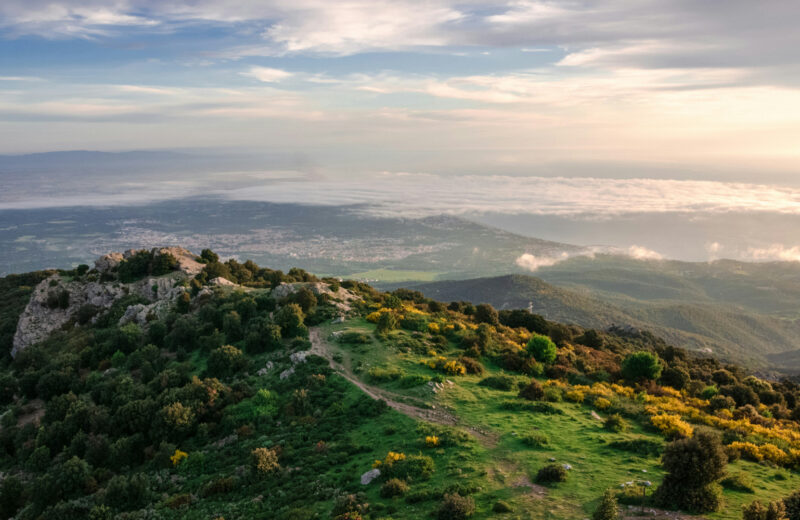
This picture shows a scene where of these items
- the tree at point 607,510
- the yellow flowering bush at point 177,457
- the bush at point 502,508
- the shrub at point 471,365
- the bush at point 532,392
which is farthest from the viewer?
the shrub at point 471,365

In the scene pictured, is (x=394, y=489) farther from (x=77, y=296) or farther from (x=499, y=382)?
(x=77, y=296)

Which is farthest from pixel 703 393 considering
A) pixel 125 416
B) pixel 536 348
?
pixel 125 416

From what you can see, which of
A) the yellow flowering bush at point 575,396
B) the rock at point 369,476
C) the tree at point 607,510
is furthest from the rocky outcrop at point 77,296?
the tree at point 607,510

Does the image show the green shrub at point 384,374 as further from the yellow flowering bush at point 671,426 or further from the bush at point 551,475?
the yellow flowering bush at point 671,426

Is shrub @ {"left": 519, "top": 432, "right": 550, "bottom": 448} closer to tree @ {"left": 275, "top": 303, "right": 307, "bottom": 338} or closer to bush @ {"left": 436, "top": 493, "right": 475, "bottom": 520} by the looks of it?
bush @ {"left": 436, "top": 493, "right": 475, "bottom": 520}

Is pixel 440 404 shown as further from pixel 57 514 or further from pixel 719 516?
pixel 57 514

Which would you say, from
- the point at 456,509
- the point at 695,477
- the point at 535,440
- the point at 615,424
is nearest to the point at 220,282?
the point at 535,440
